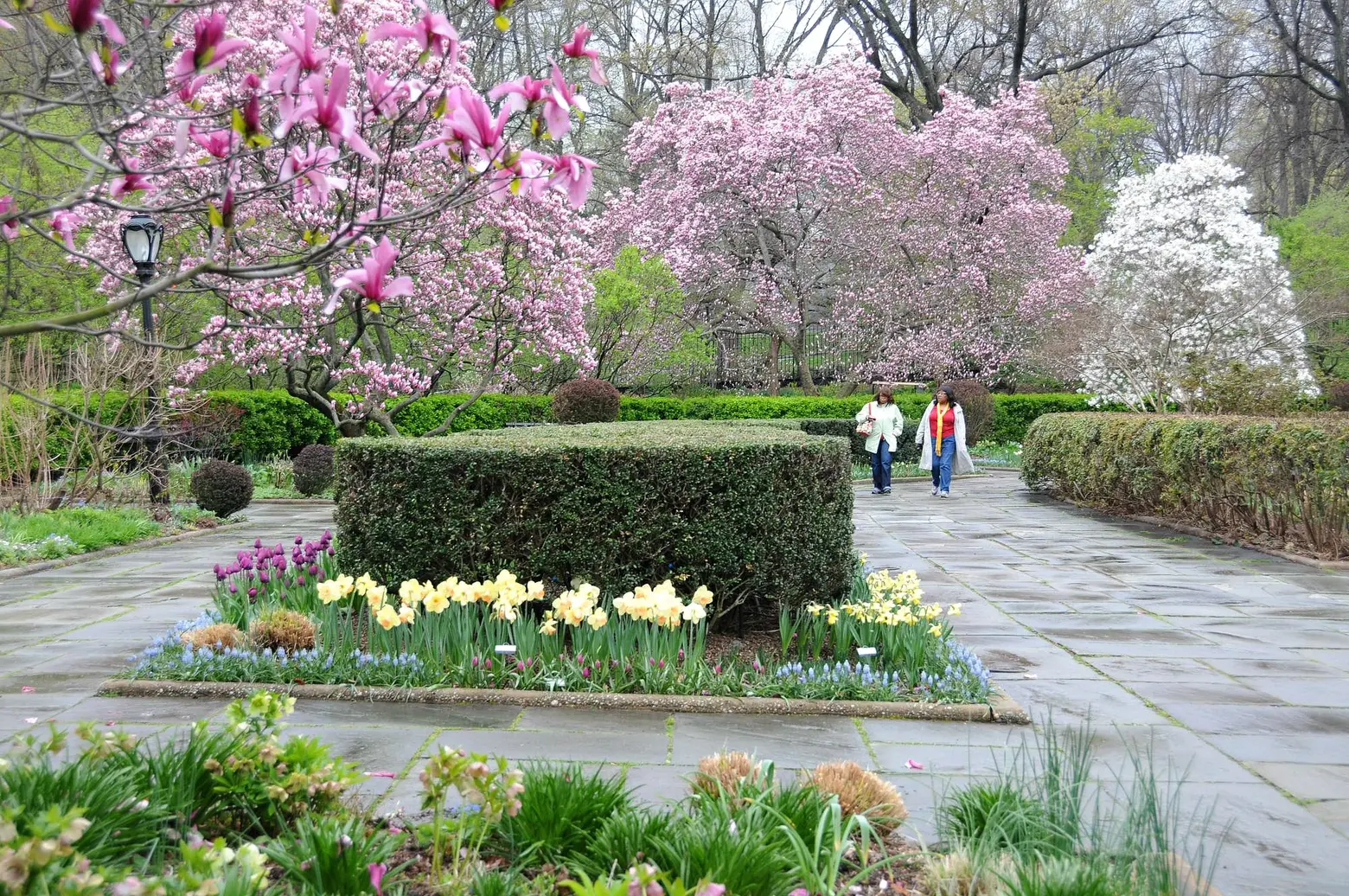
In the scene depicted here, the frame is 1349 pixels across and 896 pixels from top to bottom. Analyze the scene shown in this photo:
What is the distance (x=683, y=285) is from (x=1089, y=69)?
801 inches

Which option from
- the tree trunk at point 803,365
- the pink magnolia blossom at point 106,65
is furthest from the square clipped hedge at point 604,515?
the tree trunk at point 803,365

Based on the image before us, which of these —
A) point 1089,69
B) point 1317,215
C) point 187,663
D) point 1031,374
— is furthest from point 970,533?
point 1089,69

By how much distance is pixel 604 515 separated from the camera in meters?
5.11

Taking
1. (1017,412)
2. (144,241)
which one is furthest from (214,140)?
(1017,412)

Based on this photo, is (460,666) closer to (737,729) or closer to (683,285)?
(737,729)

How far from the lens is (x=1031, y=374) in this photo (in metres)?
24.7

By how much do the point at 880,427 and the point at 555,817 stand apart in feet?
38.6

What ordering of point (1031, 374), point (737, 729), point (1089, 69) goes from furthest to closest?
point (1089, 69)
point (1031, 374)
point (737, 729)

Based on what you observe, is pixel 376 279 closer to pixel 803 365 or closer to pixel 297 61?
pixel 297 61

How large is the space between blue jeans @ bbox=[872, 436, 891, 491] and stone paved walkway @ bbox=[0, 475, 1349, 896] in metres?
5.85

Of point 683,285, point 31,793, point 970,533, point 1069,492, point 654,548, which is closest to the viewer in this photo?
point 31,793

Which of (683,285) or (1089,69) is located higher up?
(1089,69)

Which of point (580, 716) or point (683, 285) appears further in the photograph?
point (683, 285)

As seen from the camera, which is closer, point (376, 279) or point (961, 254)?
point (376, 279)
